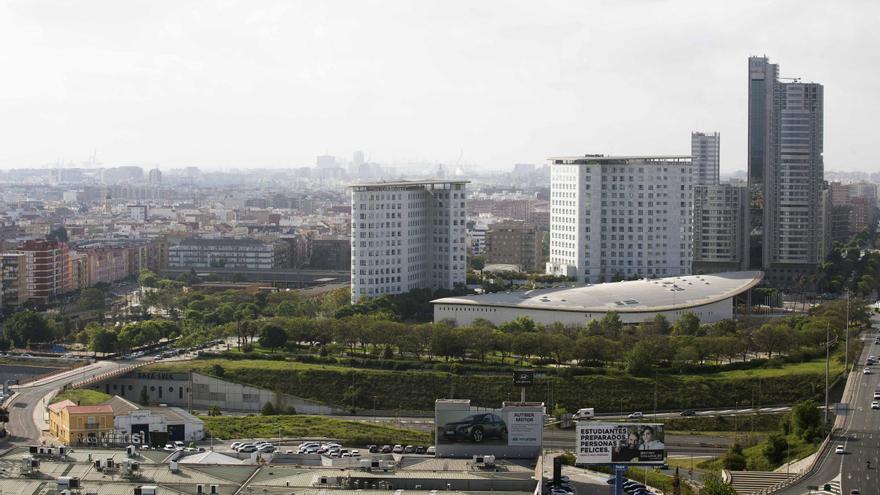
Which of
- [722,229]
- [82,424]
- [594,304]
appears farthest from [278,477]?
[722,229]

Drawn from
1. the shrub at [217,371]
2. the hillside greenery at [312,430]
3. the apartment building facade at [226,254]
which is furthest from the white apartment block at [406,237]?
the apartment building facade at [226,254]

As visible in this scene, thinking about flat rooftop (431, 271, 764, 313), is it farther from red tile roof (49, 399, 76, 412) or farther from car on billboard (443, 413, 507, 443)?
car on billboard (443, 413, 507, 443)

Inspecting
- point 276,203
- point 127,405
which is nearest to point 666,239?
point 127,405

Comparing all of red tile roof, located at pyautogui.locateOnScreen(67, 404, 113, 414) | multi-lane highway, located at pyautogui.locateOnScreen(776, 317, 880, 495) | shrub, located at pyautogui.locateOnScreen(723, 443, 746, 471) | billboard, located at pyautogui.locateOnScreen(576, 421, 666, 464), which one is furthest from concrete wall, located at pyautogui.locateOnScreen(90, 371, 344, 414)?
billboard, located at pyautogui.locateOnScreen(576, 421, 666, 464)

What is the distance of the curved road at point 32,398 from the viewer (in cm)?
3566

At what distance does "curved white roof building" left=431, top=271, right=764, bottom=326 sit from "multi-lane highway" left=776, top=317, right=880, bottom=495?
9592mm

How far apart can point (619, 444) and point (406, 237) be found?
116 feet

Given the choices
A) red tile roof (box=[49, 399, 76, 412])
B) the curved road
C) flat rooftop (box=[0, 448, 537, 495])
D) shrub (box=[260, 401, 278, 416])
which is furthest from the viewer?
shrub (box=[260, 401, 278, 416])

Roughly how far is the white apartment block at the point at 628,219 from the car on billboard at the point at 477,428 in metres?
37.6

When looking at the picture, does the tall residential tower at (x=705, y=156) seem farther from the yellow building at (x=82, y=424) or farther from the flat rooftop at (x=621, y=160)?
the yellow building at (x=82, y=424)

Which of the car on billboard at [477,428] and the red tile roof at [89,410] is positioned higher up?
the car on billboard at [477,428]

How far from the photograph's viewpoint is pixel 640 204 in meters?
64.5

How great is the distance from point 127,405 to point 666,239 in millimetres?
32887

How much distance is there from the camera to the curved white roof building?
166 ft
